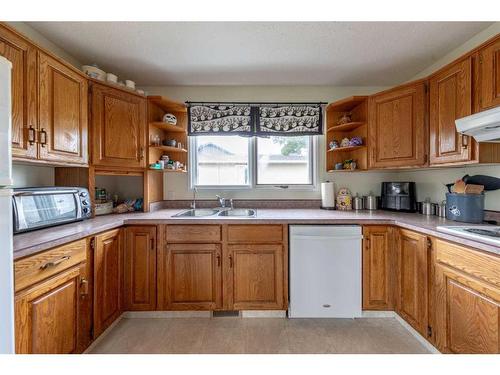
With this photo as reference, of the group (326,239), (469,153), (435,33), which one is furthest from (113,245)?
(435,33)

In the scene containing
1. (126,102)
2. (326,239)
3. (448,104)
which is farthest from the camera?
(126,102)

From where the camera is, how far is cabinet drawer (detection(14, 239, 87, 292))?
42.9 inches

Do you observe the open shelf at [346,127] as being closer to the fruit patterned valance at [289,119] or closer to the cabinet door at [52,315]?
the fruit patterned valance at [289,119]

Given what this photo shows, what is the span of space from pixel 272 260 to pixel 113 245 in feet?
4.29

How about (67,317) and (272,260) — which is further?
(272,260)

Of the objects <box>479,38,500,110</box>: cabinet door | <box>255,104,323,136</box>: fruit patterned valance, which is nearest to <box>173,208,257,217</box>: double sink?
<box>255,104,323,136</box>: fruit patterned valance

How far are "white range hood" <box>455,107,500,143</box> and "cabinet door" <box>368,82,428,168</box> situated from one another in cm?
47

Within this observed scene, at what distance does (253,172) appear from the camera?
107 inches

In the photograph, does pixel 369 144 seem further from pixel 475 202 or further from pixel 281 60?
pixel 281 60

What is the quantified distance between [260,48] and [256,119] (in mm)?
782

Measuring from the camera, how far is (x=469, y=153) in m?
1.58

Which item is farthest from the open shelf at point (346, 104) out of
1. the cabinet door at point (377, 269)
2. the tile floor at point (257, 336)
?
the tile floor at point (257, 336)

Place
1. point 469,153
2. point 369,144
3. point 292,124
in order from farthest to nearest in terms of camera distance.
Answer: point 292,124 → point 369,144 → point 469,153

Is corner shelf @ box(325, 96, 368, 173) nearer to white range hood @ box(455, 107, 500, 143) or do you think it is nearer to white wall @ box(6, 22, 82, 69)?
white range hood @ box(455, 107, 500, 143)
